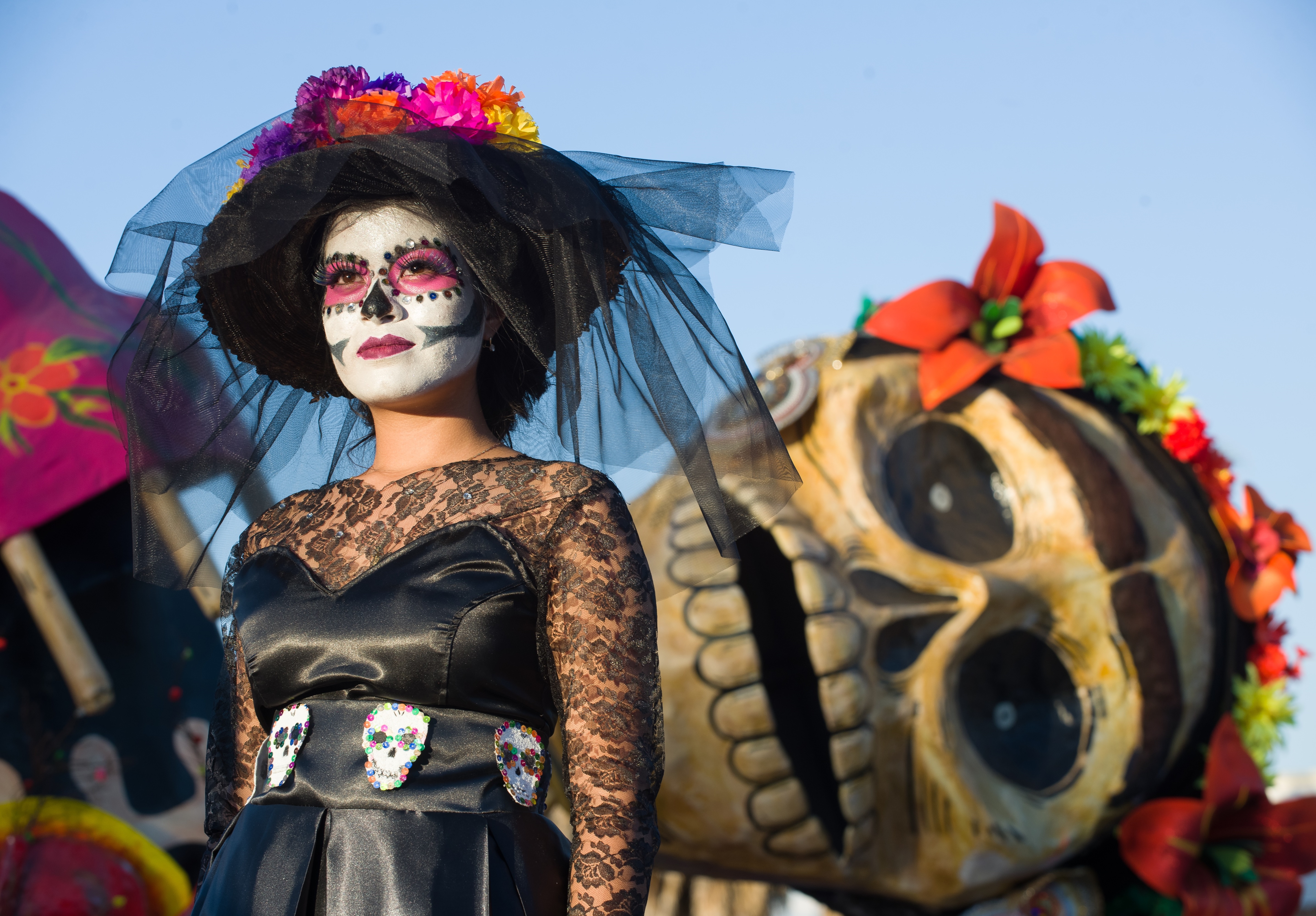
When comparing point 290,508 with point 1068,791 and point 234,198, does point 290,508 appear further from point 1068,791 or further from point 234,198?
point 1068,791

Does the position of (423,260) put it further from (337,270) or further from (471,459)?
(471,459)

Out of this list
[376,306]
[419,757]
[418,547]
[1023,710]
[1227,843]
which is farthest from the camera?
[1227,843]

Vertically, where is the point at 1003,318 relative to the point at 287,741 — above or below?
above

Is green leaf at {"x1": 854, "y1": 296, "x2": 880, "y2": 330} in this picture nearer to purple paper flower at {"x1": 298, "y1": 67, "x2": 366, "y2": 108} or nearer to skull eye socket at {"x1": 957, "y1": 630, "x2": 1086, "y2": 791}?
skull eye socket at {"x1": 957, "y1": 630, "x2": 1086, "y2": 791}

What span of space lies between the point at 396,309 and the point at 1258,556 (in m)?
3.97

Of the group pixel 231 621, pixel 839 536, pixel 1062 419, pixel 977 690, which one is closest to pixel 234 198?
pixel 231 621

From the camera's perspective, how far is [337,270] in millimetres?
1798

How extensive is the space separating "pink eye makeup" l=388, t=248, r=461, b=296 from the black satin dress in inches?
15.2

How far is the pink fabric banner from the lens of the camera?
13.9 ft

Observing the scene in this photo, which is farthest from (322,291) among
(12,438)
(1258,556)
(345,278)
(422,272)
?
(1258,556)

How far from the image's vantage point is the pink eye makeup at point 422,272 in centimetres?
177

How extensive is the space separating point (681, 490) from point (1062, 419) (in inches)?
89.0

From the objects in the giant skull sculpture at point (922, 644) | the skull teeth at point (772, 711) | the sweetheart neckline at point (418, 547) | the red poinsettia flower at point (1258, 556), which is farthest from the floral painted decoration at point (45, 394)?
the red poinsettia flower at point (1258, 556)

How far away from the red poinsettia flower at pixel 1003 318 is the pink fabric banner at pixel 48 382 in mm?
2928
